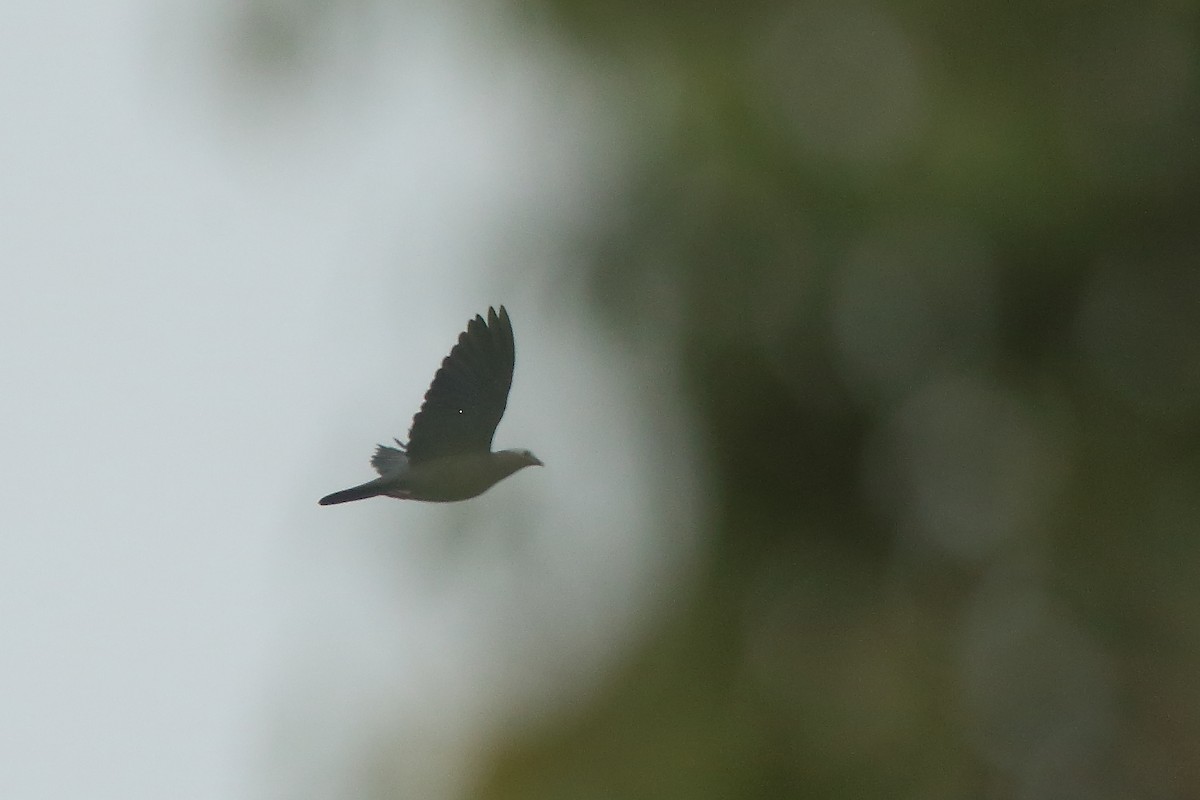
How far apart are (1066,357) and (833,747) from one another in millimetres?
1313

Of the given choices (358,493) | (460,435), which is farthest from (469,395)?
(358,493)

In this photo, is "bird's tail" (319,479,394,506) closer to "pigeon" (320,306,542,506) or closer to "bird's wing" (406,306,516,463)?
"pigeon" (320,306,542,506)

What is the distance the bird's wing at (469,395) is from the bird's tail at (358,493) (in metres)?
0.11

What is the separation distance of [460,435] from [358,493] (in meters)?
0.23

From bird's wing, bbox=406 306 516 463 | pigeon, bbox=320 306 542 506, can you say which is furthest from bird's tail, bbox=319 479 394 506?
bird's wing, bbox=406 306 516 463

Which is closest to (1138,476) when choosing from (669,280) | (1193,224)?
(1193,224)

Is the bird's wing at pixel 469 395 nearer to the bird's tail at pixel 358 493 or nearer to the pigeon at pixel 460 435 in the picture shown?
the pigeon at pixel 460 435

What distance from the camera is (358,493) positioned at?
1.63 m

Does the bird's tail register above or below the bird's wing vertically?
below

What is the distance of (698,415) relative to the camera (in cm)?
349

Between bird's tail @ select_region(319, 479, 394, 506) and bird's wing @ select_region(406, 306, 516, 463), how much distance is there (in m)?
0.11

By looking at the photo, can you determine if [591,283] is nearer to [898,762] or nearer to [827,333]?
[827,333]

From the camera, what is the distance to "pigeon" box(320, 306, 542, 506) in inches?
65.2

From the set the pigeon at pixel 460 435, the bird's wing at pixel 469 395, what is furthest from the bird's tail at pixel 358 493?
the bird's wing at pixel 469 395
